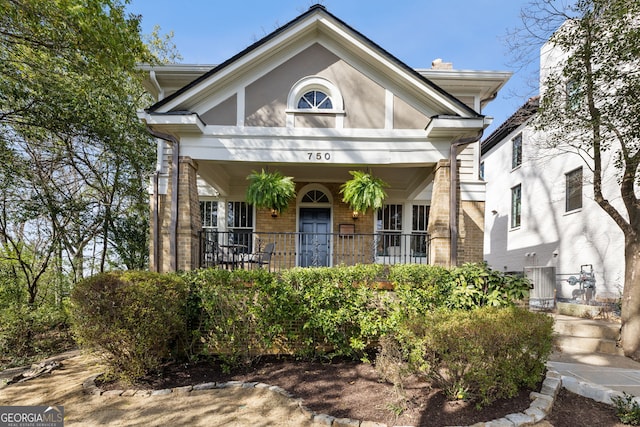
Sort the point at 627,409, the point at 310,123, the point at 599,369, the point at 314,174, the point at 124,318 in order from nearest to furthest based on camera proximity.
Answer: the point at 627,409, the point at 124,318, the point at 599,369, the point at 310,123, the point at 314,174

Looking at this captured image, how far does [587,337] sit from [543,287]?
4811mm

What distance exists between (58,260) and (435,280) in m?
11.0

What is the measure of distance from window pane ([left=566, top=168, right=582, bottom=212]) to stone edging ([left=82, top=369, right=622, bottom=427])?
879 cm

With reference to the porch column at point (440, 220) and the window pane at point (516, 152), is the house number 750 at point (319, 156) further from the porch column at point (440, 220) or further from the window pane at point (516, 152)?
the window pane at point (516, 152)

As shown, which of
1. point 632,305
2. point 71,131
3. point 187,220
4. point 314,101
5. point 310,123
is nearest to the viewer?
point 632,305

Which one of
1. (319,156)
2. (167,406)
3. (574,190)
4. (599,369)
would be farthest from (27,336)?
(574,190)

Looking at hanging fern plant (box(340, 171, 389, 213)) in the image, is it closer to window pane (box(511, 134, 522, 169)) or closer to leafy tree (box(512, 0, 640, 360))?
leafy tree (box(512, 0, 640, 360))

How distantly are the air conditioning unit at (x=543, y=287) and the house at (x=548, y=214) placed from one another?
2.3 inches

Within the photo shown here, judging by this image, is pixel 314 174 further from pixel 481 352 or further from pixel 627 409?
pixel 627 409

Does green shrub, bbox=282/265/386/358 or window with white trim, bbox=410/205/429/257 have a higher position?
window with white trim, bbox=410/205/429/257

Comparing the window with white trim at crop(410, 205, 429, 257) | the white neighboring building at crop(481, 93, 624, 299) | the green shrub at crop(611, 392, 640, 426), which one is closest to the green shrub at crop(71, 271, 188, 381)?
the green shrub at crop(611, 392, 640, 426)

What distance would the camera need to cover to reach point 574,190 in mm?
11516

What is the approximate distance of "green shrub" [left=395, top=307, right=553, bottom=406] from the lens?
12.8 feet

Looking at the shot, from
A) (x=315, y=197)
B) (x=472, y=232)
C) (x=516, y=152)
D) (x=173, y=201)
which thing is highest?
(x=516, y=152)
